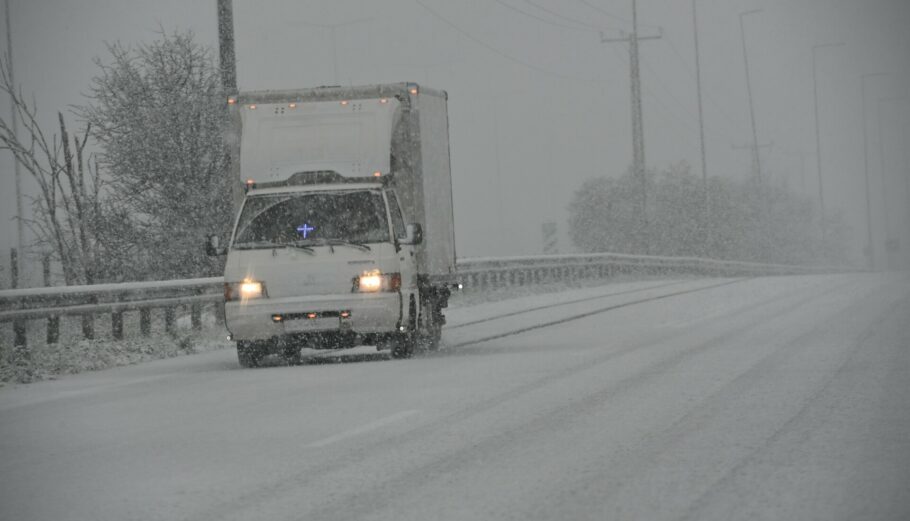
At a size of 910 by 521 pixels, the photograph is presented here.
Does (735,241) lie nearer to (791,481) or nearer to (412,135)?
(412,135)

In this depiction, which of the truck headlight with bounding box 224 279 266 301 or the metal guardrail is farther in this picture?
the metal guardrail

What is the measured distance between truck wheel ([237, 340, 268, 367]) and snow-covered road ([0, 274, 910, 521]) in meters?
0.19

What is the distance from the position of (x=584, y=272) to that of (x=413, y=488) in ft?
116

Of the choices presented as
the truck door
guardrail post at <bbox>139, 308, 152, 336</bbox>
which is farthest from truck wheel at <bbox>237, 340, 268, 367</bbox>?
guardrail post at <bbox>139, 308, 152, 336</bbox>

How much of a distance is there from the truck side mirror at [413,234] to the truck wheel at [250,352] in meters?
1.88

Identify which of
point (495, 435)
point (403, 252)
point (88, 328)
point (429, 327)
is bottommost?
point (495, 435)


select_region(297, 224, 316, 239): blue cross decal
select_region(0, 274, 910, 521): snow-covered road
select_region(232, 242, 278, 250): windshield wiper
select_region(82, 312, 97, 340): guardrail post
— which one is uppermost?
select_region(297, 224, 316, 239): blue cross decal

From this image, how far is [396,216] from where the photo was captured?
659 inches

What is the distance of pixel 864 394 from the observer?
34.7 feet

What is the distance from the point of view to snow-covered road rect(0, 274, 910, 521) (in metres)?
6.90

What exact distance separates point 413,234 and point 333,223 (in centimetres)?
85

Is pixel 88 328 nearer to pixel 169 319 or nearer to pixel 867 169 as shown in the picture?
pixel 169 319

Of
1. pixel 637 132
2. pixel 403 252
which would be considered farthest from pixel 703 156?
pixel 403 252

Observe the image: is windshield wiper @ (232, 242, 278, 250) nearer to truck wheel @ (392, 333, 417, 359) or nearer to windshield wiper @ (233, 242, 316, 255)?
windshield wiper @ (233, 242, 316, 255)
